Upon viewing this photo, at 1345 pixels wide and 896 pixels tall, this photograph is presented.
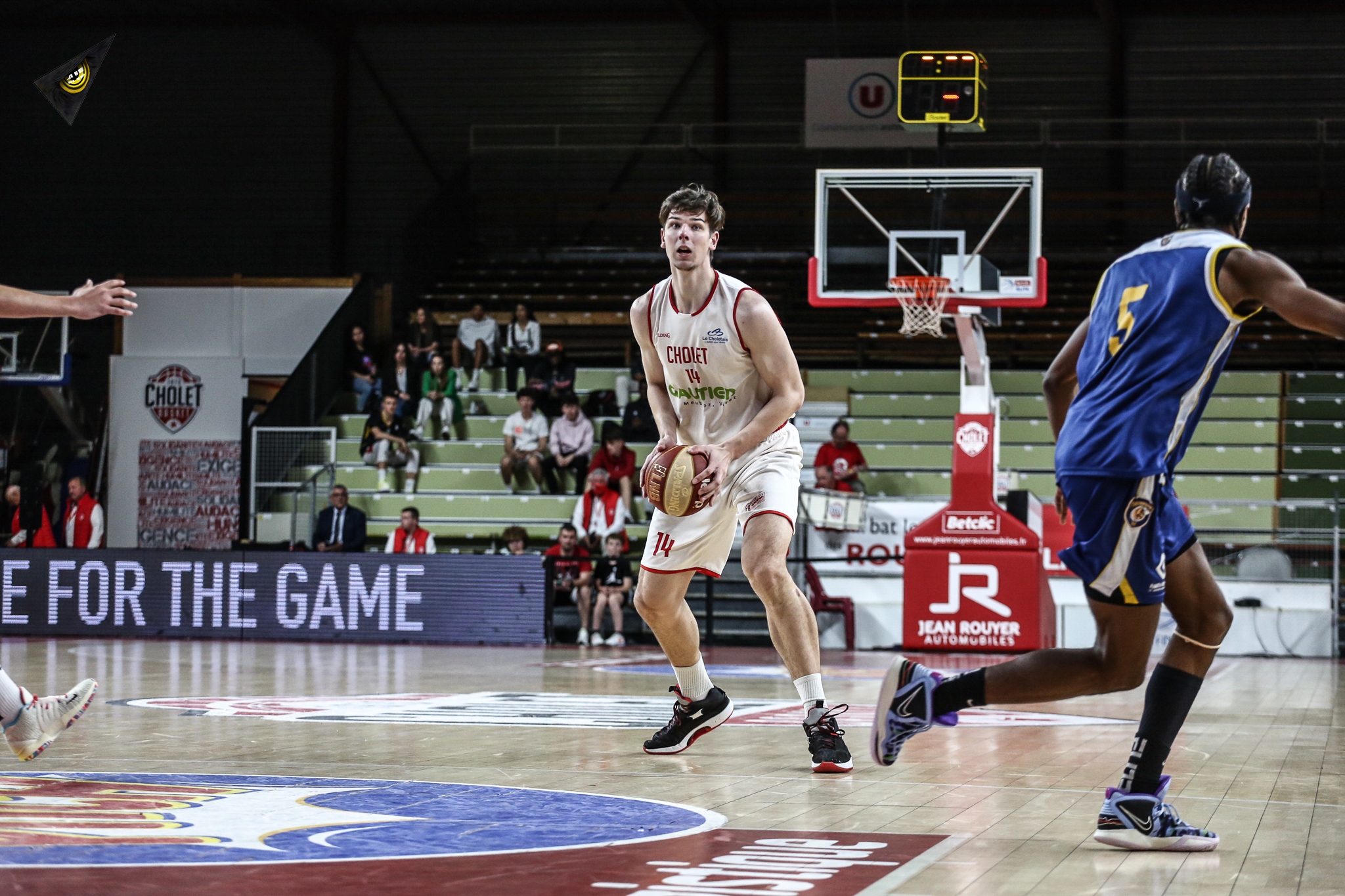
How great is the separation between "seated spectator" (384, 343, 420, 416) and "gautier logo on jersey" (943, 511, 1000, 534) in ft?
27.1

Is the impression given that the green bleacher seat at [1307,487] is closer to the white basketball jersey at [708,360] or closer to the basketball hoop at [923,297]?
the basketball hoop at [923,297]

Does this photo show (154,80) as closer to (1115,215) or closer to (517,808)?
(1115,215)

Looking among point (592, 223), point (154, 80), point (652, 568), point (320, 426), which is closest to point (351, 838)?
point (652, 568)

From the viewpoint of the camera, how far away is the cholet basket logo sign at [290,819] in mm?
4000

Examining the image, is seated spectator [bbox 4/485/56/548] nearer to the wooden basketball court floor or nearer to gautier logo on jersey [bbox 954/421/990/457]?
the wooden basketball court floor

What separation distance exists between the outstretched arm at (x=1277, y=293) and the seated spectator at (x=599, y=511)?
515 inches

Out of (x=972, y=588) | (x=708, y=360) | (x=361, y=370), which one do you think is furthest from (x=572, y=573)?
(x=708, y=360)

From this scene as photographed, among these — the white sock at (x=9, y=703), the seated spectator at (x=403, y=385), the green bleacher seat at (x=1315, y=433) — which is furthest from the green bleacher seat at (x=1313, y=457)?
the white sock at (x=9, y=703)

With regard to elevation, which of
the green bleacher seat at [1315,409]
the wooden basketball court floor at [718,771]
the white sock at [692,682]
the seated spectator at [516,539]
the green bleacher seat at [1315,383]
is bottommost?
the wooden basketball court floor at [718,771]

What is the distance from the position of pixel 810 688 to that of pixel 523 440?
44.8ft

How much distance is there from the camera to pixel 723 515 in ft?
21.2

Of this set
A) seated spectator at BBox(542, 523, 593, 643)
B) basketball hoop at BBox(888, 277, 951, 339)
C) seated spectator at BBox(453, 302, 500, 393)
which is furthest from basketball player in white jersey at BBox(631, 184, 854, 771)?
seated spectator at BBox(453, 302, 500, 393)

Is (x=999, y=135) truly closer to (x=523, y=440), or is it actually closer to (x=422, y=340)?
(x=422, y=340)

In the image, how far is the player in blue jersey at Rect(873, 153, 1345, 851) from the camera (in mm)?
4246
